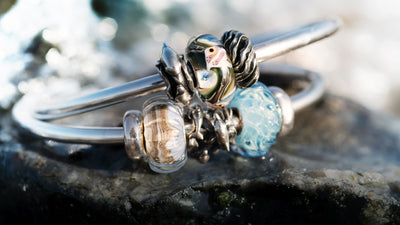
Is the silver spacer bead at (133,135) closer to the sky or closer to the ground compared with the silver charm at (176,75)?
closer to the ground

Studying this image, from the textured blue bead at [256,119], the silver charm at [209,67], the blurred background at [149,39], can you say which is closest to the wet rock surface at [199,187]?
the textured blue bead at [256,119]

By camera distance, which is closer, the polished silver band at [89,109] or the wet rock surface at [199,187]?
the wet rock surface at [199,187]

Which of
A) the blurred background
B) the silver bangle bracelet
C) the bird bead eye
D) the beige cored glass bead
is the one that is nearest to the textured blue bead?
the silver bangle bracelet

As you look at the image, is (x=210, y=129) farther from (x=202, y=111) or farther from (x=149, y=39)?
(x=149, y=39)

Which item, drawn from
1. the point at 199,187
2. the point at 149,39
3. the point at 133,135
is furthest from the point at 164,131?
the point at 149,39

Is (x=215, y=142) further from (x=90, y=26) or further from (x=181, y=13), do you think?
→ (x=181, y=13)

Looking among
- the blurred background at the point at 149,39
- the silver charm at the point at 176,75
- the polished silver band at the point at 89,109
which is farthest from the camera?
the blurred background at the point at 149,39

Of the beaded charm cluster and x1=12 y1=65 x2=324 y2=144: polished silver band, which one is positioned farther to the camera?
x1=12 y1=65 x2=324 y2=144: polished silver band

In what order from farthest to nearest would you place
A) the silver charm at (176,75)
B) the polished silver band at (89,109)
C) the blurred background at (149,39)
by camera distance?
1. the blurred background at (149,39)
2. the polished silver band at (89,109)
3. the silver charm at (176,75)

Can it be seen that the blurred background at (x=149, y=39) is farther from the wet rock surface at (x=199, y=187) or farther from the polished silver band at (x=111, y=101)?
the wet rock surface at (x=199, y=187)

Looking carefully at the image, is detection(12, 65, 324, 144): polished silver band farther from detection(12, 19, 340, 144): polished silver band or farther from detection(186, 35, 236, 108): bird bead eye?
detection(186, 35, 236, 108): bird bead eye
